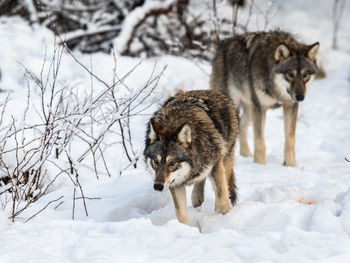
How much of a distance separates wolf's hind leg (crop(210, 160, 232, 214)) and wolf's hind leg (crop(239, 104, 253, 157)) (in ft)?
11.6

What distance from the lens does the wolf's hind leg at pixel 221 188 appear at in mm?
4672

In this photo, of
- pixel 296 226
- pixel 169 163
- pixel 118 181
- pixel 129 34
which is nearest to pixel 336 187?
pixel 296 226

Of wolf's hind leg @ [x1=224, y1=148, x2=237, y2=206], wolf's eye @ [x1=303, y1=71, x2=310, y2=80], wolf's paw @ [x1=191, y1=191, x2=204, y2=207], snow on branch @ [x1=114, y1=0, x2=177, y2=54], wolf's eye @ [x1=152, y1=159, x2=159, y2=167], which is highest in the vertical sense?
snow on branch @ [x1=114, y1=0, x2=177, y2=54]

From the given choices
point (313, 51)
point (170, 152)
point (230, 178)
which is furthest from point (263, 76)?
point (170, 152)

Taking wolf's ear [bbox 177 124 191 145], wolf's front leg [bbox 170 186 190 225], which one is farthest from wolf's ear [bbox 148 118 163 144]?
wolf's front leg [bbox 170 186 190 225]

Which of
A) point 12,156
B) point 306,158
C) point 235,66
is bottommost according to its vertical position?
point 306,158

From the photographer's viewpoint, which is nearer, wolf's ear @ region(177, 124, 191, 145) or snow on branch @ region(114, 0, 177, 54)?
wolf's ear @ region(177, 124, 191, 145)

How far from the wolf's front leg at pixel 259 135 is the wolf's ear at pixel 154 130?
3.53 meters

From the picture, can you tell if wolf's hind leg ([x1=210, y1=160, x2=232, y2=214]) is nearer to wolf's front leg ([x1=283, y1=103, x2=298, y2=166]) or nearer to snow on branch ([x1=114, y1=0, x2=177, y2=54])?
wolf's front leg ([x1=283, y1=103, x2=298, y2=166])

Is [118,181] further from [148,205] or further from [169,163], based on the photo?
[169,163]

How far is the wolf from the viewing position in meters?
4.23

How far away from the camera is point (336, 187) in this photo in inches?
191

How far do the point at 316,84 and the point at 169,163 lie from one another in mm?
11338

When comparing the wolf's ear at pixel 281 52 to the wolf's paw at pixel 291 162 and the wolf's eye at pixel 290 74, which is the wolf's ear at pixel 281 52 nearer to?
the wolf's eye at pixel 290 74
